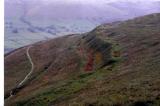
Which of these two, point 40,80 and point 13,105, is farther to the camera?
point 40,80

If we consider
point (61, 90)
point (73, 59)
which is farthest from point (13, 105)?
point (73, 59)

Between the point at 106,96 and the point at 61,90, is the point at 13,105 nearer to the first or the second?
the point at 61,90

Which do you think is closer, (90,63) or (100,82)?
(100,82)

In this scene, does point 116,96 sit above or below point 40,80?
above

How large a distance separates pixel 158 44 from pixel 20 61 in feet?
166

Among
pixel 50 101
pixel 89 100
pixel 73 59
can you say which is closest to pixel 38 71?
pixel 73 59

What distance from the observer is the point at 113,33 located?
112062mm

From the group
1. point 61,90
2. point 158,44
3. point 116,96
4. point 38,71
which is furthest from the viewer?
point 38,71

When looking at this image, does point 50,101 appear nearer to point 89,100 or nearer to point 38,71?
point 89,100

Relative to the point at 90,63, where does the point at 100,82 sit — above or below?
above

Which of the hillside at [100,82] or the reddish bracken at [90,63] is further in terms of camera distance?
the reddish bracken at [90,63]

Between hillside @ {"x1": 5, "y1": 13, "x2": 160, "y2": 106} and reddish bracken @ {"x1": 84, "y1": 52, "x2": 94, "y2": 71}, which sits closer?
hillside @ {"x1": 5, "y1": 13, "x2": 160, "y2": 106}

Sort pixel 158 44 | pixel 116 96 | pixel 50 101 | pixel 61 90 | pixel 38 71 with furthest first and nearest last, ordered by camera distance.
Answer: pixel 38 71 < pixel 158 44 < pixel 61 90 < pixel 50 101 < pixel 116 96

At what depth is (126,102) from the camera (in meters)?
27.5
